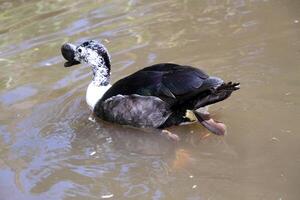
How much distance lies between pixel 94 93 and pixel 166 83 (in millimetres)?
1185

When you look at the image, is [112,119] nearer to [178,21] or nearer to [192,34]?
[192,34]

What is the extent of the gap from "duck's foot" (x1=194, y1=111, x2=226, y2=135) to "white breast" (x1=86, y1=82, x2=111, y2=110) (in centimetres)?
125

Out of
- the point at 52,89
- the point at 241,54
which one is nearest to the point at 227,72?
the point at 241,54

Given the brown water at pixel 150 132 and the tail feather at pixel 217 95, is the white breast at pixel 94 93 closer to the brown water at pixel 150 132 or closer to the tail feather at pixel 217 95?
the brown water at pixel 150 132

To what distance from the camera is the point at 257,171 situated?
5246 mm

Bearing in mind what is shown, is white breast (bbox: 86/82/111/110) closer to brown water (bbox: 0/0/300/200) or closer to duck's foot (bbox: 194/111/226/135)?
brown water (bbox: 0/0/300/200)

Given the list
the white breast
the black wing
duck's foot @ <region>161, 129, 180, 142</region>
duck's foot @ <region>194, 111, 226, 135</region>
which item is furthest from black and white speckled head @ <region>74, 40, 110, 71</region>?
duck's foot @ <region>194, 111, 226, 135</region>

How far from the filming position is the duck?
5.72 m

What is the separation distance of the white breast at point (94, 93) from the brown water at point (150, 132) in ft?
0.62

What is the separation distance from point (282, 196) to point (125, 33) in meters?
4.77

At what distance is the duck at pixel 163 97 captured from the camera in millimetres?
5723

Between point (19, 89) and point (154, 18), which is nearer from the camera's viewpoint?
point (19, 89)

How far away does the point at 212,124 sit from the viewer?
19.5 ft

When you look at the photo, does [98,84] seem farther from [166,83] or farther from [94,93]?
[166,83]
